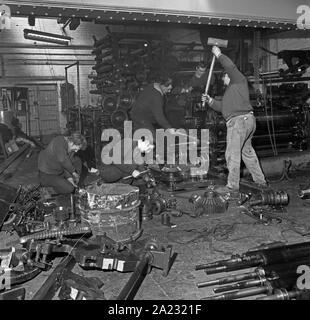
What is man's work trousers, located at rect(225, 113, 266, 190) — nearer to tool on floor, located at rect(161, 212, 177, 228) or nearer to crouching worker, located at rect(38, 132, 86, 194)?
tool on floor, located at rect(161, 212, 177, 228)

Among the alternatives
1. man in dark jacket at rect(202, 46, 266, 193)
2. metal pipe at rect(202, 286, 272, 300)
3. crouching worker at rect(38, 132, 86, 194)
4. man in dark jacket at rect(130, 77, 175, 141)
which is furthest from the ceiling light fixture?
metal pipe at rect(202, 286, 272, 300)

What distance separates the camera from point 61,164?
17.4 ft

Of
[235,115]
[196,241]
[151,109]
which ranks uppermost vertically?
[151,109]

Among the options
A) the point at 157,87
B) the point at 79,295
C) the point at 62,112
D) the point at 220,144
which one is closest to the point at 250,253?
the point at 79,295

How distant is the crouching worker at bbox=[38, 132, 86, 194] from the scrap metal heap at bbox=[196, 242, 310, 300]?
9.02 feet

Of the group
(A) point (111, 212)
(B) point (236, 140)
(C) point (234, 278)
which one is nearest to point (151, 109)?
(B) point (236, 140)

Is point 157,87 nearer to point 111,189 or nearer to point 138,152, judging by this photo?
point 138,152

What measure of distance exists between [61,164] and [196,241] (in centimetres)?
245

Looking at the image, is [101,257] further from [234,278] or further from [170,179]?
[170,179]

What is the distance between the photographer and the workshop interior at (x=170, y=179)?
292cm

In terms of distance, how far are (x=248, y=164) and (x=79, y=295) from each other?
12.1 feet

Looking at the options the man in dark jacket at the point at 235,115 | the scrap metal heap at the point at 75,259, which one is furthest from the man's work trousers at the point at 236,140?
the scrap metal heap at the point at 75,259

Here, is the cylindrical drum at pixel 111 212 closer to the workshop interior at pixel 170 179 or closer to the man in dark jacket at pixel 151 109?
the workshop interior at pixel 170 179
